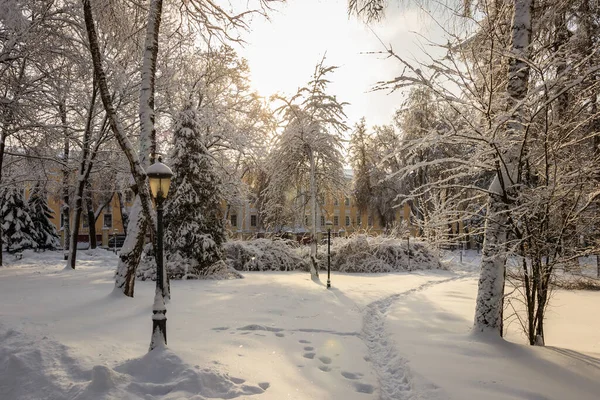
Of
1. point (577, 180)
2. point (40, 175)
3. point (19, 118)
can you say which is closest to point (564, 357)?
point (577, 180)

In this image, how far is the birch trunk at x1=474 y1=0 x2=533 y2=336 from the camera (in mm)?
5883

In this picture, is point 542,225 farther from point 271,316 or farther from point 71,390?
point 71,390

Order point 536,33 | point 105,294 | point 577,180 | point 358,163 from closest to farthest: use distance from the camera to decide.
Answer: point 577,180 < point 536,33 < point 105,294 < point 358,163

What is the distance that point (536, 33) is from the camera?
6957 mm

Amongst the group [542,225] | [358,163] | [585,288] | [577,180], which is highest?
[358,163]

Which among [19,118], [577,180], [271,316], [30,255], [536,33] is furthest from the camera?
[30,255]

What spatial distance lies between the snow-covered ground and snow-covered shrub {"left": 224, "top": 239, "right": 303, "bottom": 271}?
8.86 m

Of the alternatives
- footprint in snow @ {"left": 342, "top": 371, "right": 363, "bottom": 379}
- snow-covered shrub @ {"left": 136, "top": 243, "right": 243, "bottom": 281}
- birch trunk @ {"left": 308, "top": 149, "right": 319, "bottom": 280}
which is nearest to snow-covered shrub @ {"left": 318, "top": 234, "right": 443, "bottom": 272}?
birch trunk @ {"left": 308, "top": 149, "right": 319, "bottom": 280}

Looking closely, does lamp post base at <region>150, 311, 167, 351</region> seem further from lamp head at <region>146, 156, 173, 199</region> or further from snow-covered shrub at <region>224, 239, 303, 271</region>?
snow-covered shrub at <region>224, 239, 303, 271</region>

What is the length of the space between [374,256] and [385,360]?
14993 millimetres

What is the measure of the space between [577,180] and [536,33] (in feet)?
10.7

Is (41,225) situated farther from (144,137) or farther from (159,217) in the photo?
(159,217)

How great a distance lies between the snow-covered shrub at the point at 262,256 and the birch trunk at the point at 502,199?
13.7 meters

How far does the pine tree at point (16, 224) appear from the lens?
80.3 ft
